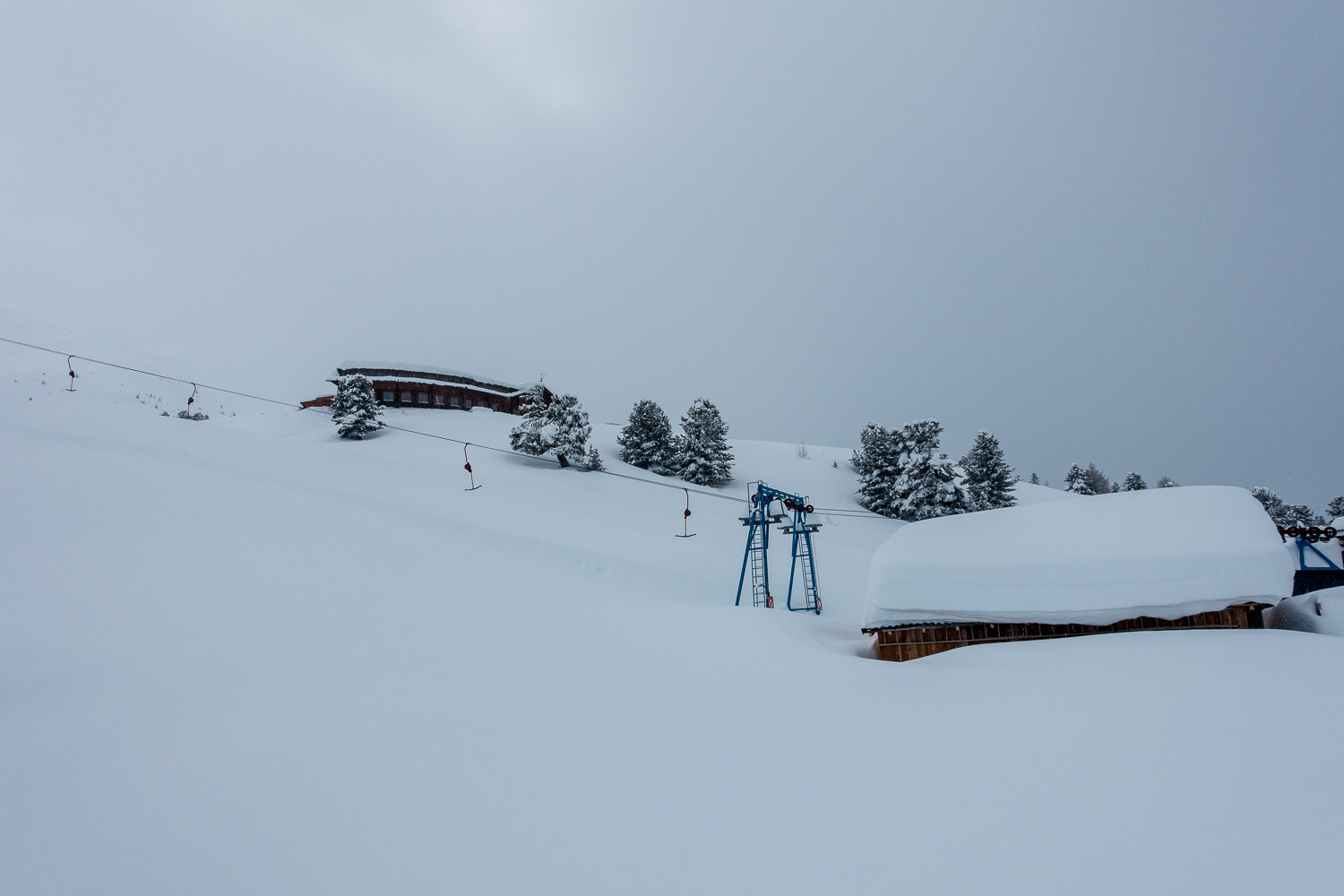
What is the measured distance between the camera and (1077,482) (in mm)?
42719

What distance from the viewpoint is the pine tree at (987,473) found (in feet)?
116

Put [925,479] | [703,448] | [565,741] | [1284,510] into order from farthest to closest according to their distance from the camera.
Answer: [1284,510], [703,448], [925,479], [565,741]

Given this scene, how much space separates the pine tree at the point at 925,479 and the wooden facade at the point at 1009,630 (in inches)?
976

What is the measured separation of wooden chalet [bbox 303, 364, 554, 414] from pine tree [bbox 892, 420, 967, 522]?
2382cm

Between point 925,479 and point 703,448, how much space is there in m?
13.6

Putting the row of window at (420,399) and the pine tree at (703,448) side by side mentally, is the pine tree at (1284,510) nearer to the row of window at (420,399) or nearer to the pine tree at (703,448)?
the pine tree at (703,448)

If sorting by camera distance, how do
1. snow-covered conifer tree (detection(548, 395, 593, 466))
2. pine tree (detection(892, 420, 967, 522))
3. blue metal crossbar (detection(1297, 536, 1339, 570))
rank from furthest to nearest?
1. pine tree (detection(892, 420, 967, 522))
2. snow-covered conifer tree (detection(548, 395, 593, 466))
3. blue metal crossbar (detection(1297, 536, 1339, 570))

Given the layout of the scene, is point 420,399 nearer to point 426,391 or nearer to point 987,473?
point 426,391

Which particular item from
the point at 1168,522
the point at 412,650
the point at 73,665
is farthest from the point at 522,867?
the point at 1168,522

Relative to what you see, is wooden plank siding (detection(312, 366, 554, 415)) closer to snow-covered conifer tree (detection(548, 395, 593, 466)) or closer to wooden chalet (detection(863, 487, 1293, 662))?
snow-covered conifer tree (detection(548, 395, 593, 466))

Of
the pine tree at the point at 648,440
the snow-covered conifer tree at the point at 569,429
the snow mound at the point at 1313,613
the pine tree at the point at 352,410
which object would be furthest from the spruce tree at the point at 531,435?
the snow mound at the point at 1313,613

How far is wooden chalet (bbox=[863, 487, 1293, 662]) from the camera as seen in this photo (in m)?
6.07

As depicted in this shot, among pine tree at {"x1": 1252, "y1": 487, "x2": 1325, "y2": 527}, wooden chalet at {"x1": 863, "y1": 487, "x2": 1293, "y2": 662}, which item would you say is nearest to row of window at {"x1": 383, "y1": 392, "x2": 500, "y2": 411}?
wooden chalet at {"x1": 863, "y1": 487, "x2": 1293, "y2": 662}

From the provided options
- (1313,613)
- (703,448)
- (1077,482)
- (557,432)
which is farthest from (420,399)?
(1077,482)
